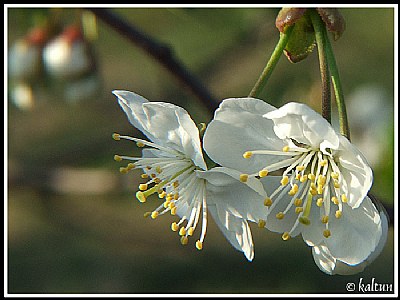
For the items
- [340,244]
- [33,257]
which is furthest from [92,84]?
[33,257]

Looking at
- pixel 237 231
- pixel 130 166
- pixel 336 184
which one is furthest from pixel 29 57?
pixel 336 184

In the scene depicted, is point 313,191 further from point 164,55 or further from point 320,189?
point 164,55

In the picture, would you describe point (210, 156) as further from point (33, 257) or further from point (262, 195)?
point (33, 257)

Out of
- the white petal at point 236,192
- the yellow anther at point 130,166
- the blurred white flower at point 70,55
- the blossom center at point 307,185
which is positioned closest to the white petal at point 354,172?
the blossom center at point 307,185

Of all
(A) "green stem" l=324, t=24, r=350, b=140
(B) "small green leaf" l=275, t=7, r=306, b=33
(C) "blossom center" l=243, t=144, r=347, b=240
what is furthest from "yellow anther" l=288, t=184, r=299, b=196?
(B) "small green leaf" l=275, t=7, r=306, b=33

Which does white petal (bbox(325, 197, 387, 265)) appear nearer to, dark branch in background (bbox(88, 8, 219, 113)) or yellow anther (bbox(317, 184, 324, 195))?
yellow anther (bbox(317, 184, 324, 195))
